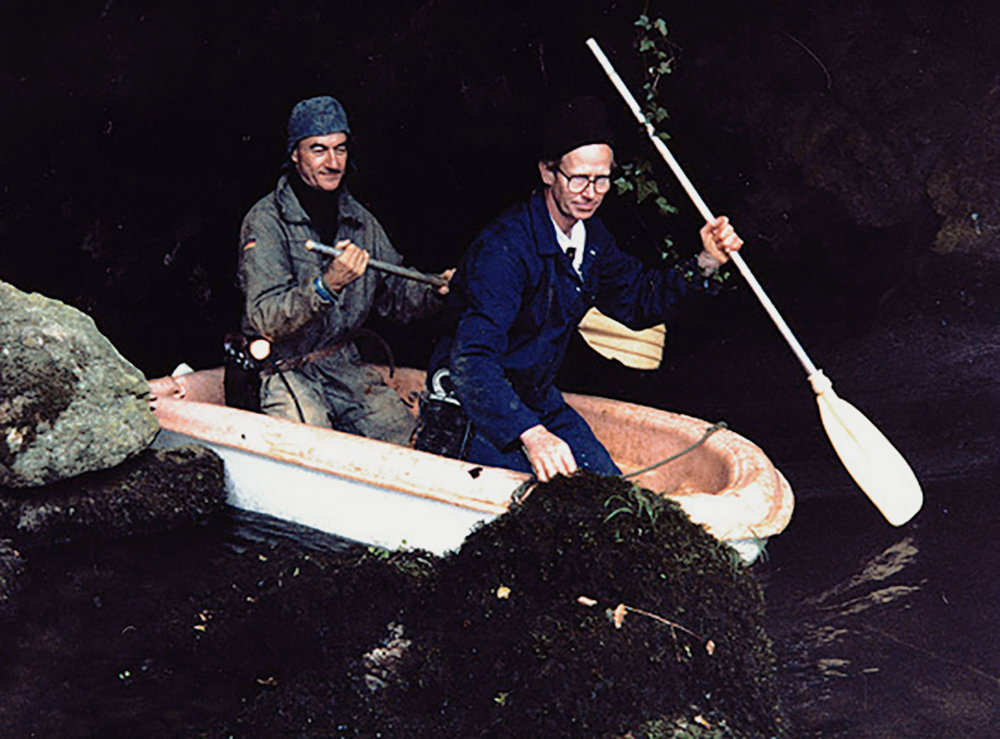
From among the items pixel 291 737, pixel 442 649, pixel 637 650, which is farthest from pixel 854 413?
pixel 291 737

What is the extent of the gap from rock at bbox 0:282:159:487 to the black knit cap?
213cm

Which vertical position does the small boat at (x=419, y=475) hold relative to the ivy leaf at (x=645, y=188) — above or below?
below

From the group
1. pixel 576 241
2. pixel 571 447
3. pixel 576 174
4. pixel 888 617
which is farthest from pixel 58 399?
pixel 888 617

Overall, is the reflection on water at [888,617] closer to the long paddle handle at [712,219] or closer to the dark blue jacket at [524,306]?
the long paddle handle at [712,219]

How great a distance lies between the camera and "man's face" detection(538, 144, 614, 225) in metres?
4.66

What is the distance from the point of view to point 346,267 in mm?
5031

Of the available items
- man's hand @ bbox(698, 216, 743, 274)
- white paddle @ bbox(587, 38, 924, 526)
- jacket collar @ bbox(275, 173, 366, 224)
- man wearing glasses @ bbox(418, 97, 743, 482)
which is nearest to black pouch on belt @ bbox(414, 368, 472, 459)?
man wearing glasses @ bbox(418, 97, 743, 482)

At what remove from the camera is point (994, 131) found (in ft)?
23.8

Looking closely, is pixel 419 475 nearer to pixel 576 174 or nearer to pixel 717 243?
pixel 576 174

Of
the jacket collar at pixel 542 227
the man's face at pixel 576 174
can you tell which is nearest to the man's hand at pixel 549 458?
the jacket collar at pixel 542 227

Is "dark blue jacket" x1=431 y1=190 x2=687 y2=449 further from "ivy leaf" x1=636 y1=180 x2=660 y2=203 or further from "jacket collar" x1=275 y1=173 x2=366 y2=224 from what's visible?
"jacket collar" x1=275 y1=173 x2=366 y2=224

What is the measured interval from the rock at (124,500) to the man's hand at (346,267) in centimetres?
102

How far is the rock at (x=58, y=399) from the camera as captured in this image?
17.2 ft

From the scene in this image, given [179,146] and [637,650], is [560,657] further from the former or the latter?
[179,146]
